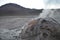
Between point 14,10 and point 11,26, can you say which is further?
point 14,10

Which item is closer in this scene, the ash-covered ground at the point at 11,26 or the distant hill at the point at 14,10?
the ash-covered ground at the point at 11,26

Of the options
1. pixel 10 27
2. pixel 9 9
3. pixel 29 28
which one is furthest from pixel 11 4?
pixel 29 28

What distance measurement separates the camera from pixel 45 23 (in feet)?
3.67

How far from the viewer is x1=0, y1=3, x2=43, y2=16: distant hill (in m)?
2.20

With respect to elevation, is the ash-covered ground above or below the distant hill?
below

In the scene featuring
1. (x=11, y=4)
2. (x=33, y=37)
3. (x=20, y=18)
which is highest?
(x=11, y=4)

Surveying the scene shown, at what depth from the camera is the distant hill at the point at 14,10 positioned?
2.20 m

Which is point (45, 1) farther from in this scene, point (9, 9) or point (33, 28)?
point (9, 9)

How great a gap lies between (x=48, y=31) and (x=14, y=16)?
134 centimetres

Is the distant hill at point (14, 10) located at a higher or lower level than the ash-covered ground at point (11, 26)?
higher

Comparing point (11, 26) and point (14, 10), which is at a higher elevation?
point (14, 10)

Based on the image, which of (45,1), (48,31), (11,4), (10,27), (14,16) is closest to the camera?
(48,31)

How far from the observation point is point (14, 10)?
7.59 feet

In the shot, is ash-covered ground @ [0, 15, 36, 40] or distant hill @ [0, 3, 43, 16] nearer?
ash-covered ground @ [0, 15, 36, 40]
